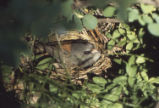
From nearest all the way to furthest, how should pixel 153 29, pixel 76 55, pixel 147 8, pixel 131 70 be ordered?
pixel 153 29 < pixel 147 8 < pixel 131 70 < pixel 76 55

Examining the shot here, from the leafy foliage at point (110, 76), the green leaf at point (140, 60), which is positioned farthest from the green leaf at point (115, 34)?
the green leaf at point (140, 60)

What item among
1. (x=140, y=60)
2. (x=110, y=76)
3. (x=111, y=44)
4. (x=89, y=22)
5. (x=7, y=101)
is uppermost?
(x=89, y=22)

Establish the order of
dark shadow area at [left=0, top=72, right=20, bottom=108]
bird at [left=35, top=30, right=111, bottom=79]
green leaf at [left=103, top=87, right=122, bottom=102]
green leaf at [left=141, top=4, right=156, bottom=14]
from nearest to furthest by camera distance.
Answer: green leaf at [left=141, top=4, right=156, bottom=14] → green leaf at [left=103, top=87, right=122, bottom=102] → dark shadow area at [left=0, top=72, right=20, bottom=108] → bird at [left=35, top=30, right=111, bottom=79]

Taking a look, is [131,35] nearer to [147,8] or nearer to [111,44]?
[111,44]

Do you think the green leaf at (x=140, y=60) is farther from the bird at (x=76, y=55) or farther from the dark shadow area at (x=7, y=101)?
the dark shadow area at (x=7, y=101)

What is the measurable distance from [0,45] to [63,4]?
0.95 feet

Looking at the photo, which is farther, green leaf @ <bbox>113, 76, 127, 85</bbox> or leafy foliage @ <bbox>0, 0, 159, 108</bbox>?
green leaf @ <bbox>113, 76, 127, 85</bbox>

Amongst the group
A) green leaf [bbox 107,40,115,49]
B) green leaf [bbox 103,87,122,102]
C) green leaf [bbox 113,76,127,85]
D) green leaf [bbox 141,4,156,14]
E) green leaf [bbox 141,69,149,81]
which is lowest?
green leaf [bbox 103,87,122,102]

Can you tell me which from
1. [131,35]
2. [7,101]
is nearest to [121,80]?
[131,35]

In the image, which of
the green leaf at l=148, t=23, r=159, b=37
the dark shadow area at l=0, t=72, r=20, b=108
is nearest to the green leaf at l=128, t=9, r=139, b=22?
the green leaf at l=148, t=23, r=159, b=37

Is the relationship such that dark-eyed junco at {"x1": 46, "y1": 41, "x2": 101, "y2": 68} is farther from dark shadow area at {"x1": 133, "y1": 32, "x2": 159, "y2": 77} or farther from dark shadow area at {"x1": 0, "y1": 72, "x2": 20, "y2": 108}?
dark shadow area at {"x1": 0, "y1": 72, "x2": 20, "y2": 108}

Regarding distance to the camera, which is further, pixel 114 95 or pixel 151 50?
pixel 151 50

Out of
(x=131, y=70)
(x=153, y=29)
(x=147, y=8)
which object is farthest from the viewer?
(x=131, y=70)

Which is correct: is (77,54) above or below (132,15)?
below
